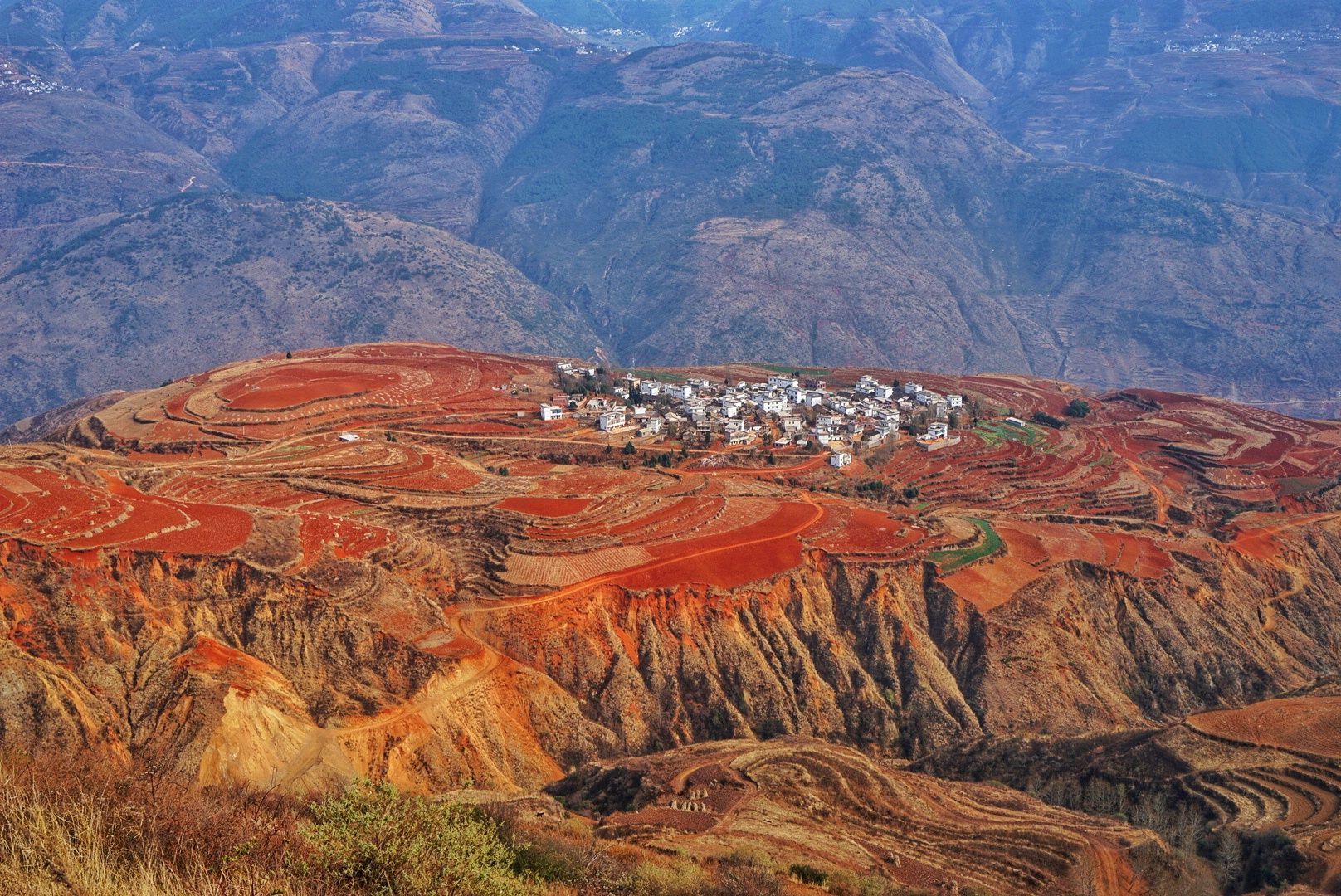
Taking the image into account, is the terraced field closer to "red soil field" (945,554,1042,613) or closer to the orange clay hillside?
the orange clay hillside

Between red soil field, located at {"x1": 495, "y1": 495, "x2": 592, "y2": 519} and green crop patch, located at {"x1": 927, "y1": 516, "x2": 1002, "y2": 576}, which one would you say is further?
red soil field, located at {"x1": 495, "y1": 495, "x2": 592, "y2": 519}

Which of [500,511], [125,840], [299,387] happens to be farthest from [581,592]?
[299,387]

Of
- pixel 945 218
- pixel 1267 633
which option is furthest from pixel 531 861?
pixel 945 218

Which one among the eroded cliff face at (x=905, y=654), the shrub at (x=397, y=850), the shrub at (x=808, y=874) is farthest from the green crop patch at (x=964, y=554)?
the shrub at (x=397, y=850)

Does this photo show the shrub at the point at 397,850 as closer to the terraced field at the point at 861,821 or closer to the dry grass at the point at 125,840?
the dry grass at the point at 125,840

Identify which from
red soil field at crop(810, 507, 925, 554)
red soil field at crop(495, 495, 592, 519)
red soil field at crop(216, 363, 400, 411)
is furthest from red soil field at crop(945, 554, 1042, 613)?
red soil field at crop(216, 363, 400, 411)
